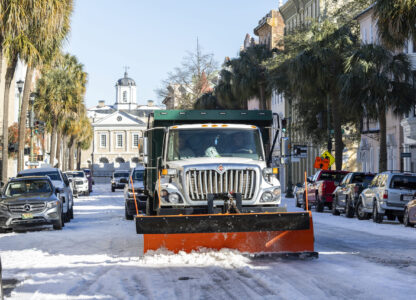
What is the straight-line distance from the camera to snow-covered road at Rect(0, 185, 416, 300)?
9.87 m

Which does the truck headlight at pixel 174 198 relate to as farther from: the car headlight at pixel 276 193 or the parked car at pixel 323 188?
the parked car at pixel 323 188

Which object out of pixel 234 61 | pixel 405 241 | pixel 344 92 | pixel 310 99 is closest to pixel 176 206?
pixel 405 241

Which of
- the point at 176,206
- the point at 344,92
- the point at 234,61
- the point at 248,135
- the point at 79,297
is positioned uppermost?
the point at 234,61

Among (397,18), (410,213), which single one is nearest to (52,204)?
(410,213)

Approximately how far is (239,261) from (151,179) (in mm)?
5161

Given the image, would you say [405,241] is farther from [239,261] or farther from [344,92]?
[344,92]

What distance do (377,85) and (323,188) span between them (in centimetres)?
719

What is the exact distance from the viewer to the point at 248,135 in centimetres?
1544

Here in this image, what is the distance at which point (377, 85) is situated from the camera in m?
38.5

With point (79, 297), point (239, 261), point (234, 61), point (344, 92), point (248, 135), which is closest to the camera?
point (79, 297)

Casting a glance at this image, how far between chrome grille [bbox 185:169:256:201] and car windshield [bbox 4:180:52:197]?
10423mm

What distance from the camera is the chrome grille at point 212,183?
46.2 feet

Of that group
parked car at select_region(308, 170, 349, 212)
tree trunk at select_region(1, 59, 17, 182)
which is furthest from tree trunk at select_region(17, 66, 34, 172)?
parked car at select_region(308, 170, 349, 212)

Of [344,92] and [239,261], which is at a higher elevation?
[344,92]
